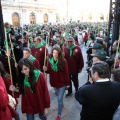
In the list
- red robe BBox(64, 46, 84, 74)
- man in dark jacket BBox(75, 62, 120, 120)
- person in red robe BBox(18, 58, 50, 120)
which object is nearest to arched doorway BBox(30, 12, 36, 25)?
red robe BBox(64, 46, 84, 74)

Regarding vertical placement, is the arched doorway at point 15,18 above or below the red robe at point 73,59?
above

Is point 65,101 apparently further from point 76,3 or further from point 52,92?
point 76,3

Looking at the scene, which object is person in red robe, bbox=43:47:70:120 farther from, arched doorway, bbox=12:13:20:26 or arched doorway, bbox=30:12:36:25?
arched doorway, bbox=30:12:36:25

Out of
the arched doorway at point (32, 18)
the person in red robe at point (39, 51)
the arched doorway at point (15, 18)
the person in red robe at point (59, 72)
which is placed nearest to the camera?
the person in red robe at point (59, 72)

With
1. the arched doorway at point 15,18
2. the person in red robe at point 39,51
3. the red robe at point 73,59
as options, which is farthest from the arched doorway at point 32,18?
the red robe at point 73,59

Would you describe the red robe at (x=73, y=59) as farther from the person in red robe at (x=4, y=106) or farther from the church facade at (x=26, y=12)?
the church facade at (x=26, y=12)

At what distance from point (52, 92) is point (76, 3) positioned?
6781cm

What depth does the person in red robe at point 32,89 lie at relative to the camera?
290cm

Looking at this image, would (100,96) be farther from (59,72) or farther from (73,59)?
(73,59)

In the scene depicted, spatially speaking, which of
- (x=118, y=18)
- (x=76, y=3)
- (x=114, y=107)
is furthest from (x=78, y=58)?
(x=76, y=3)

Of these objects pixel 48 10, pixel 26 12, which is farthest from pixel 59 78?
pixel 48 10

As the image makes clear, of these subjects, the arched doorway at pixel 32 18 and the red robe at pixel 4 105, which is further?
the arched doorway at pixel 32 18

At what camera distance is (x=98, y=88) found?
2184 millimetres

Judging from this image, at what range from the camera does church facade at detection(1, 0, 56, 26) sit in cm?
4016
